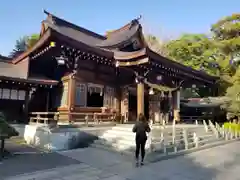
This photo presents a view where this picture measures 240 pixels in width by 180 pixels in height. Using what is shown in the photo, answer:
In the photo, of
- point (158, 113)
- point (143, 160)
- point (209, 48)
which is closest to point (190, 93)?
point (209, 48)

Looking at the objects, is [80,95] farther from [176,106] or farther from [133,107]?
[176,106]

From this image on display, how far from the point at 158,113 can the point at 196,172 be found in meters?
9.01

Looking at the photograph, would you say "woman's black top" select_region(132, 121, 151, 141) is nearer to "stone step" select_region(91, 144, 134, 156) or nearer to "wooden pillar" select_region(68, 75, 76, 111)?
"stone step" select_region(91, 144, 134, 156)

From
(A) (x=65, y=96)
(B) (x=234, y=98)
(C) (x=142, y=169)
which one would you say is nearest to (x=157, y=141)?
(C) (x=142, y=169)

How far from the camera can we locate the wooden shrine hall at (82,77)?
10.8 metres

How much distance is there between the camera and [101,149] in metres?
8.80

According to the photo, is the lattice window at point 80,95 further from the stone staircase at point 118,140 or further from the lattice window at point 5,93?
the lattice window at point 5,93

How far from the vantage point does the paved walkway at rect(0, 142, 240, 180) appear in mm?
5387

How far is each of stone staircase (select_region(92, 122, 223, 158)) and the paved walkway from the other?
609 millimetres

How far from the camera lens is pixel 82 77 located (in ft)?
38.7

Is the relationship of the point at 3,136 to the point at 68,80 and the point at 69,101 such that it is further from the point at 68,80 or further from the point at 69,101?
the point at 68,80

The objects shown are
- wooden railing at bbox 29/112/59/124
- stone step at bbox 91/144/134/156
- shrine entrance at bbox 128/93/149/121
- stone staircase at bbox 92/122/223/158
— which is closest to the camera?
stone step at bbox 91/144/134/156

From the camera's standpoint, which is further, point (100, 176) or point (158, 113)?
point (158, 113)

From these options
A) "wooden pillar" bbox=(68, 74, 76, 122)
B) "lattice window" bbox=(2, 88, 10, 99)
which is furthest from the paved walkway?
"lattice window" bbox=(2, 88, 10, 99)
